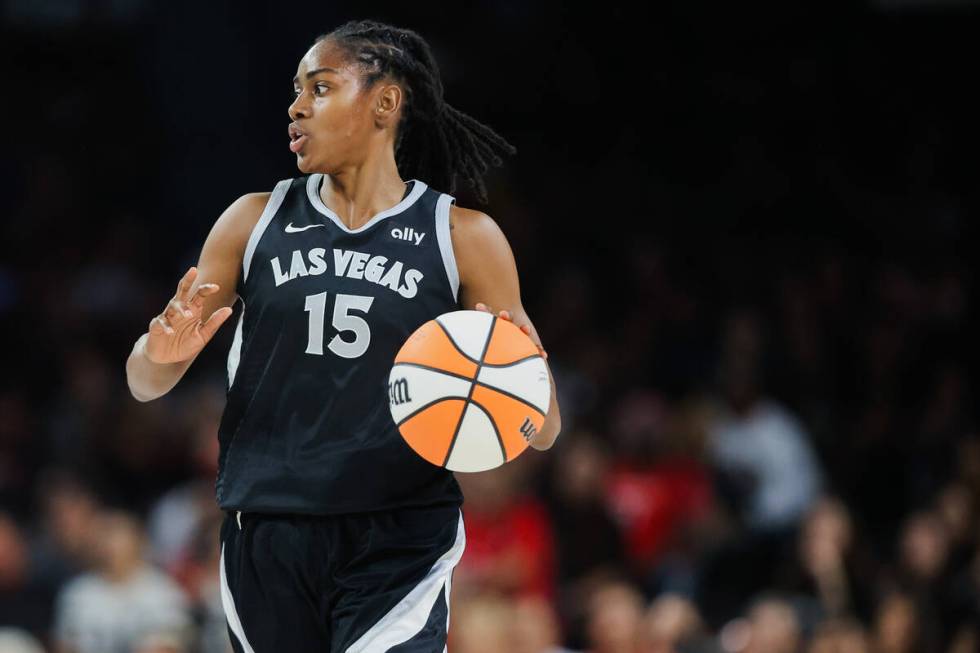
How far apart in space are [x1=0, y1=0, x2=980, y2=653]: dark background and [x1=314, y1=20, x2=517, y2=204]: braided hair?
4.05 m

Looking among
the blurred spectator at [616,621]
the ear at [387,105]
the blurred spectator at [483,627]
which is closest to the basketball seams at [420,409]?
the ear at [387,105]

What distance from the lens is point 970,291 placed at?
10.4m

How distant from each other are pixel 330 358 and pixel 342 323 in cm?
10

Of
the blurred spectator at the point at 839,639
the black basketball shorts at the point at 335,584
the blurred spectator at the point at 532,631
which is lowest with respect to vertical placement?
the blurred spectator at the point at 839,639

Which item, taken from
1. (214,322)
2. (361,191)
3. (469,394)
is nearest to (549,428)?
(469,394)

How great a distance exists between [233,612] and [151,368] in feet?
2.43

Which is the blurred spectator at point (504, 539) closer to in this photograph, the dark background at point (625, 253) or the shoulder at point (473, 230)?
the dark background at point (625, 253)

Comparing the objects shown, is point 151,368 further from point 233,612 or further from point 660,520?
point 660,520

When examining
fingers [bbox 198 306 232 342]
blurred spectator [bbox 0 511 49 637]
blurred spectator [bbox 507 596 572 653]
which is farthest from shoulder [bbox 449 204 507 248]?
blurred spectator [bbox 0 511 49 637]

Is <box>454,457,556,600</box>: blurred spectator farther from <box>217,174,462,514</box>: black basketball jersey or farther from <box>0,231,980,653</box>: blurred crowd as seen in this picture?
<box>217,174,462,514</box>: black basketball jersey

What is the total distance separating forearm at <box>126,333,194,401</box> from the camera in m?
4.29

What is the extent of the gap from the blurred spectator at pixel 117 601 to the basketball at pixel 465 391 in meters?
4.38

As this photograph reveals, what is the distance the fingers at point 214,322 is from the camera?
4160mm

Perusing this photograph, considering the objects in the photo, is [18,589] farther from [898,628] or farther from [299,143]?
[299,143]
